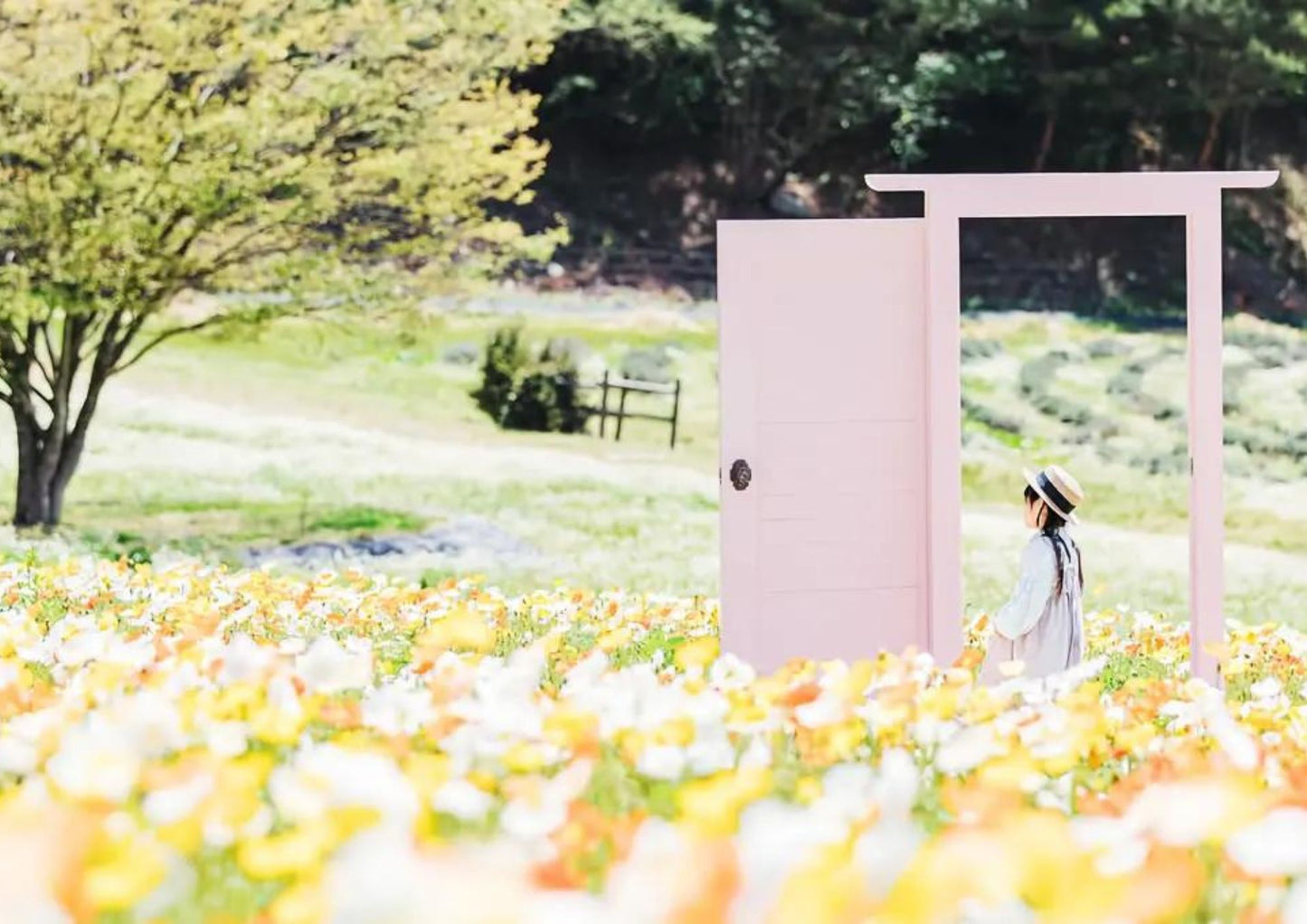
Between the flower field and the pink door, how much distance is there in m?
2.15

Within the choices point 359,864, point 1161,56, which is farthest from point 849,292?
point 1161,56

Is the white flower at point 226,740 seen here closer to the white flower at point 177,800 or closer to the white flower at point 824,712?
the white flower at point 177,800

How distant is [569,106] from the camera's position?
2273 cm

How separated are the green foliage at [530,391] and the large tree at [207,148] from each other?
3823mm

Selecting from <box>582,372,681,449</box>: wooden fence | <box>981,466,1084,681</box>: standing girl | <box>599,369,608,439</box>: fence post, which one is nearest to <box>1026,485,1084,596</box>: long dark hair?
<box>981,466,1084,681</box>: standing girl

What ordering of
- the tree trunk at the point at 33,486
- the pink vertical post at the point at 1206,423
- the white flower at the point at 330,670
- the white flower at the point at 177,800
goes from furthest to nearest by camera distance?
the tree trunk at the point at 33,486 < the pink vertical post at the point at 1206,423 < the white flower at the point at 330,670 < the white flower at the point at 177,800

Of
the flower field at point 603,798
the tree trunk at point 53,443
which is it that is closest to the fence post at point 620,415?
the tree trunk at point 53,443

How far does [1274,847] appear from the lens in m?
1.61

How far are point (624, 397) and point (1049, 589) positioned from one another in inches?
454

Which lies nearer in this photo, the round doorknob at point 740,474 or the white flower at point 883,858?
the white flower at point 883,858

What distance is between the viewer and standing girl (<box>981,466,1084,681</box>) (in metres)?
5.03

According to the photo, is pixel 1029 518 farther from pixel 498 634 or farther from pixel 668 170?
pixel 668 170

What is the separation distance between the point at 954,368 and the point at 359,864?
13.0ft

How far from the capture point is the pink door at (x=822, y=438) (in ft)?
16.8
